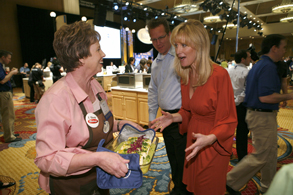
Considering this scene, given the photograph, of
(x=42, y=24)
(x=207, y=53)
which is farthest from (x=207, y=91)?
(x=42, y=24)

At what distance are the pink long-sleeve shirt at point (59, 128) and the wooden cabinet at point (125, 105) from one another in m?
3.42

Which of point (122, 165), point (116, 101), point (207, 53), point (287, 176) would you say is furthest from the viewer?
point (116, 101)

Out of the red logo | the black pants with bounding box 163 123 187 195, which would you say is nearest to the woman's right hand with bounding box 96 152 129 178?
the red logo

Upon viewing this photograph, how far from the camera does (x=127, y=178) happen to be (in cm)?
90

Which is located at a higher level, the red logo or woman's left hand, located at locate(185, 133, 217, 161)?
the red logo

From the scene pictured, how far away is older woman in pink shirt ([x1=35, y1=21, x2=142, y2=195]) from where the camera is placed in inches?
34.1

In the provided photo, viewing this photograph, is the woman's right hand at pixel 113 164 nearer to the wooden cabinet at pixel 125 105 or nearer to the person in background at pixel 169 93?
the person in background at pixel 169 93

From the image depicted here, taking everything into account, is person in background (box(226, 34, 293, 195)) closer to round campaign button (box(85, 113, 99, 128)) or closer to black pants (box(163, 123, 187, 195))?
black pants (box(163, 123, 187, 195))

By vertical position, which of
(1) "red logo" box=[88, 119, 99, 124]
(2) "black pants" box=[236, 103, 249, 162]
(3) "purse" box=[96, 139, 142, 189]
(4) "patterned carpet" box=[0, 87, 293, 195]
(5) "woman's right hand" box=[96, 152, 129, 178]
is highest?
(1) "red logo" box=[88, 119, 99, 124]

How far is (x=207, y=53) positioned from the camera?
4.36 ft

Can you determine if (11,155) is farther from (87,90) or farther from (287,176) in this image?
(287,176)

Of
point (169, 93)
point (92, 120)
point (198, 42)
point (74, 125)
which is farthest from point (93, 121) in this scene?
point (169, 93)

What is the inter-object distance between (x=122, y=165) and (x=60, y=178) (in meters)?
0.44

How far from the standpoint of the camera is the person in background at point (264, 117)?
1.93 m
